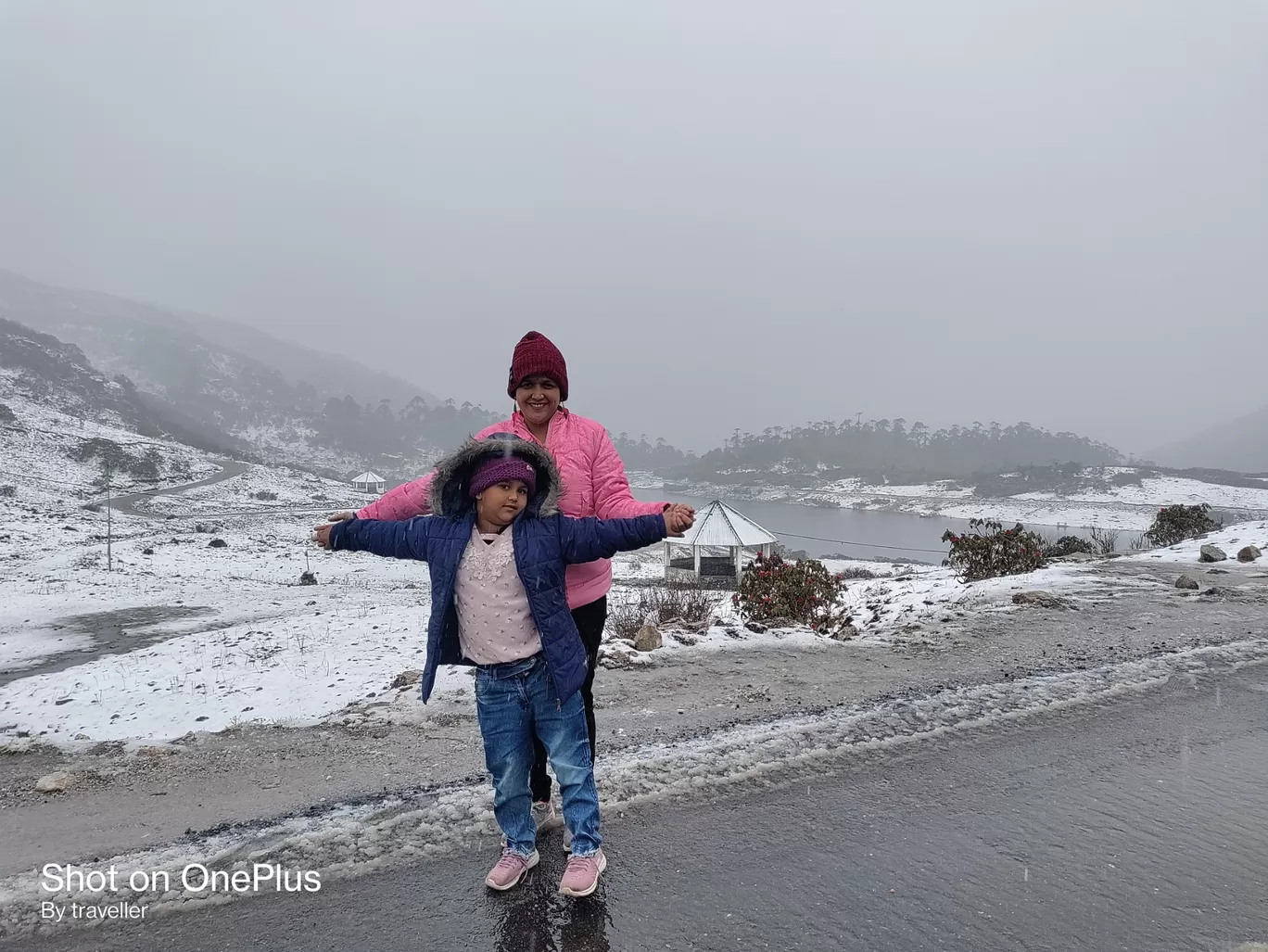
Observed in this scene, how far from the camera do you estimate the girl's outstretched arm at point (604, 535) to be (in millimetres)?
2297

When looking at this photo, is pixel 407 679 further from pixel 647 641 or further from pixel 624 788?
pixel 624 788

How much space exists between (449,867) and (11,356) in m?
106

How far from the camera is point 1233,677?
4.54 m

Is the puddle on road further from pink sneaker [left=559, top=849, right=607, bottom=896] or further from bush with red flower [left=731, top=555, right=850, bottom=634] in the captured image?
pink sneaker [left=559, top=849, right=607, bottom=896]

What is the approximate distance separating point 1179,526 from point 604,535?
1970 centimetres

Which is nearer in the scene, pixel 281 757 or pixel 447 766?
pixel 447 766

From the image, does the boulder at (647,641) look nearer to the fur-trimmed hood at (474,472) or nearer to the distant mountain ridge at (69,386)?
the fur-trimmed hood at (474,472)

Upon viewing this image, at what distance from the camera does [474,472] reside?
7.90 ft

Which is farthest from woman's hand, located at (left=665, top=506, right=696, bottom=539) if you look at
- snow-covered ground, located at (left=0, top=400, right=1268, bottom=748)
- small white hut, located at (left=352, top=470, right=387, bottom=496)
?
small white hut, located at (left=352, top=470, right=387, bottom=496)

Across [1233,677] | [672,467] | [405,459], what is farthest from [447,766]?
[672,467]

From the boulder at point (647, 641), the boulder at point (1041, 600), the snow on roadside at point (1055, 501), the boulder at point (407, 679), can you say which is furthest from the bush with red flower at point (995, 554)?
the snow on roadside at point (1055, 501)

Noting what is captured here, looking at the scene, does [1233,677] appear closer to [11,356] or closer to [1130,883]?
[1130,883]

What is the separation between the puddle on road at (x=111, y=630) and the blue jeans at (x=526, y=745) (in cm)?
828

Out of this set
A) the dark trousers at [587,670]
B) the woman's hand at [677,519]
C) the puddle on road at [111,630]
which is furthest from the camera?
the puddle on road at [111,630]
